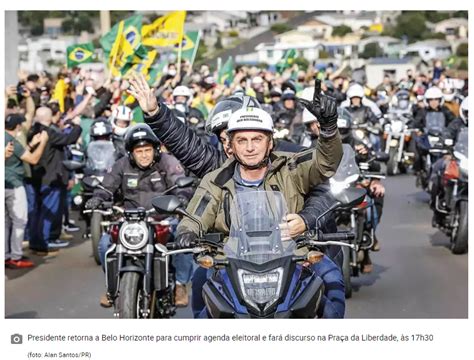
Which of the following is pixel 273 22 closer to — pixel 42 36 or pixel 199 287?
pixel 42 36

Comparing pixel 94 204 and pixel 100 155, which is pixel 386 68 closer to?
pixel 100 155

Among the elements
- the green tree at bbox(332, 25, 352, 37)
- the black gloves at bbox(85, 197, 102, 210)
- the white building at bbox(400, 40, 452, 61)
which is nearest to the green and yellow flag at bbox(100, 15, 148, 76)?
the black gloves at bbox(85, 197, 102, 210)

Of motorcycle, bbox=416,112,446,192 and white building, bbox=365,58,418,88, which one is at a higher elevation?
white building, bbox=365,58,418,88

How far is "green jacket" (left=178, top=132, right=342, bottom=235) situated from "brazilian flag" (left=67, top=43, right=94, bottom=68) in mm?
12820

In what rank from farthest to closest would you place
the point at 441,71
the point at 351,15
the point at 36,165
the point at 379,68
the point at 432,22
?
the point at 379,68 → the point at 351,15 → the point at 432,22 → the point at 441,71 → the point at 36,165

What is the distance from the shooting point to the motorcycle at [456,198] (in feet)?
34.3

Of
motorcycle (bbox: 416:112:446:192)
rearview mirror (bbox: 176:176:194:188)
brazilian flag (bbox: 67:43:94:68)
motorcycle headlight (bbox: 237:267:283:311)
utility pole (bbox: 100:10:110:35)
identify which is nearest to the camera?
motorcycle headlight (bbox: 237:267:283:311)

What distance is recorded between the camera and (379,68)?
119ft

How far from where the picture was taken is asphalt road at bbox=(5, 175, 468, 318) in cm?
827

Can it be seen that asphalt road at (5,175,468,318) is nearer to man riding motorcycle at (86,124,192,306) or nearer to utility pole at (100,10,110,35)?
man riding motorcycle at (86,124,192,306)

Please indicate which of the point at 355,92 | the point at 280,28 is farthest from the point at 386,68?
the point at 355,92

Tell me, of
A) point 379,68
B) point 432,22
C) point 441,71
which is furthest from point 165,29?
point 379,68

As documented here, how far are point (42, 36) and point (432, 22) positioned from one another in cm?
1029

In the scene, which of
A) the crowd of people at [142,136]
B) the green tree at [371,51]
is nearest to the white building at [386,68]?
the green tree at [371,51]
